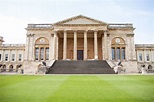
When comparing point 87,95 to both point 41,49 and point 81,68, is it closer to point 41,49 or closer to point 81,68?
point 81,68

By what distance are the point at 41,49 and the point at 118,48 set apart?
757 inches

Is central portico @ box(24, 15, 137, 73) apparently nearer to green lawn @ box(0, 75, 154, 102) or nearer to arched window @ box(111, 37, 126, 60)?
arched window @ box(111, 37, 126, 60)

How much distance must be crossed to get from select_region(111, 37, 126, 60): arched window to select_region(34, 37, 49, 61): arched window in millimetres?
16359

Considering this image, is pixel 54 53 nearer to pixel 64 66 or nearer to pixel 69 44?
pixel 69 44

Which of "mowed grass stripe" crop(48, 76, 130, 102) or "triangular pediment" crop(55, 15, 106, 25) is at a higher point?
"triangular pediment" crop(55, 15, 106, 25)

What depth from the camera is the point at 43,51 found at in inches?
1747

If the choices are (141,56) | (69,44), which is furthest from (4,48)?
(141,56)

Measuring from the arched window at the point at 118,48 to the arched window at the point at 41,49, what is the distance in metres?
16.4

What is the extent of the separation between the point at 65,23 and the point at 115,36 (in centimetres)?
1254

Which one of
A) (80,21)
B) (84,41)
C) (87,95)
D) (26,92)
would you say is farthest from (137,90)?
(80,21)

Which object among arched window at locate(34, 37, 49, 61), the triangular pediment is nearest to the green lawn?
the triangular pediment

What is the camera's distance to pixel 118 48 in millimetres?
43438

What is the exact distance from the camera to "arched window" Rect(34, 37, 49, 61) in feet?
144

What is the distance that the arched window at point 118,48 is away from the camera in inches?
1696
